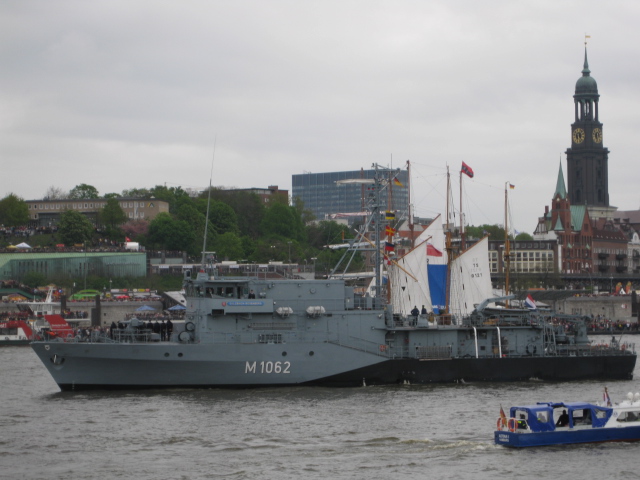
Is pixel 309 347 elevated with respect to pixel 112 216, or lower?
lower

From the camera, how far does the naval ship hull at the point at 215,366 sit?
49812 mm

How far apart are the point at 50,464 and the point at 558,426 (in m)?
17.6

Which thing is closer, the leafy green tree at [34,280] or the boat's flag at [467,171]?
the boat's flag at [467,171]

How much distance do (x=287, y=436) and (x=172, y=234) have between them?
355ft

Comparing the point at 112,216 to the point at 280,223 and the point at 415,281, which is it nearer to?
the point at 280,223

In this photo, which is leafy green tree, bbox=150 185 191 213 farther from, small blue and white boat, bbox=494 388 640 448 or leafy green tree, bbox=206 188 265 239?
→ small blue and white boat, bbox=494 388 640 448

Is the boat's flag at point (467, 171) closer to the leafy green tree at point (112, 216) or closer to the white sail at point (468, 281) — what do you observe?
the white sail at point (468, 281)

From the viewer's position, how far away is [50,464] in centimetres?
3494

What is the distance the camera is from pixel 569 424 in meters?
37.2

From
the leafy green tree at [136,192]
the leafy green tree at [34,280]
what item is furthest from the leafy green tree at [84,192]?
the leafy green tree at [34,280]

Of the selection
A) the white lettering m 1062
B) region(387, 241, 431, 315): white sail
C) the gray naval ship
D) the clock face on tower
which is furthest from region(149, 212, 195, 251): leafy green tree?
the white lettering m 1062

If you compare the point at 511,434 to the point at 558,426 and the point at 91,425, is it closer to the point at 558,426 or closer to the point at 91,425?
the point at 558,426

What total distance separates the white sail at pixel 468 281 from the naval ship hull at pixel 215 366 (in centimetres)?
1811

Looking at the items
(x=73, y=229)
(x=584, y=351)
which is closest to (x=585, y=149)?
(x=73, y=229)
